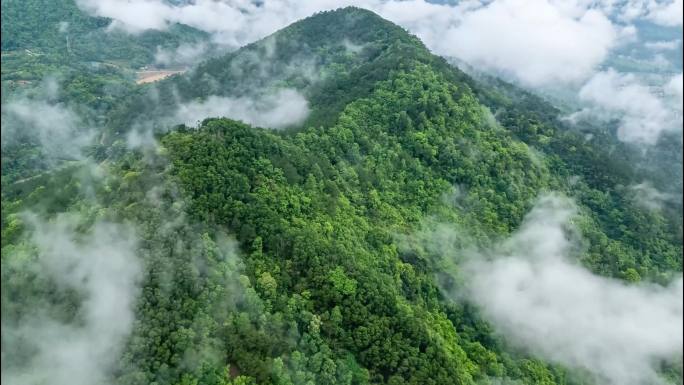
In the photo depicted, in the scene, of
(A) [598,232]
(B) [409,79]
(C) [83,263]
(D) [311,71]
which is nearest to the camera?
(C) [83,263]

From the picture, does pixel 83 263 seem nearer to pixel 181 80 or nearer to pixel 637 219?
pixel 637 219

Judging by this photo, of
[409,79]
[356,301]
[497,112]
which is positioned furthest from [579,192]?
[356,301]

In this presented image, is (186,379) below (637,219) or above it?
below

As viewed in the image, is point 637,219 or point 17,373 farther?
point 637,219

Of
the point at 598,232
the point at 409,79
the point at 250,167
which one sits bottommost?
the point at 250,167

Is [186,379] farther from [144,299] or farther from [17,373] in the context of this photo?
[17,373]

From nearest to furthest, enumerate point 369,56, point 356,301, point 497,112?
point 356,301 < point 497,112 < point 369,56
